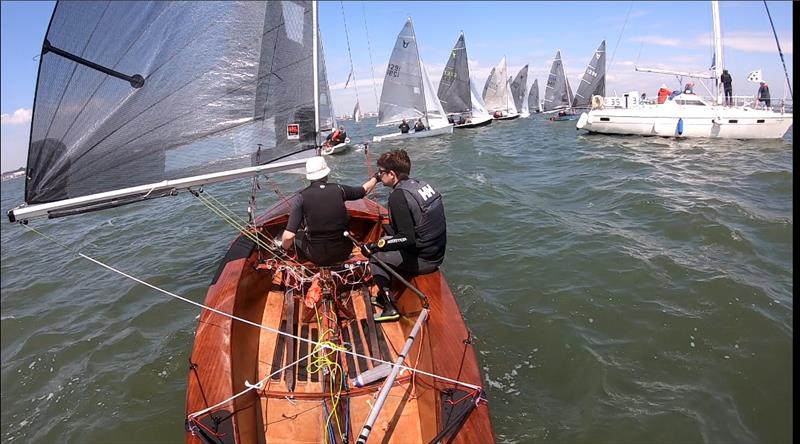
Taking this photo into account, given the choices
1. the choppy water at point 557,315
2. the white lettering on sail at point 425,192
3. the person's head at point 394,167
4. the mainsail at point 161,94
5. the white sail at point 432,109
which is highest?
the white sail at point 432,109

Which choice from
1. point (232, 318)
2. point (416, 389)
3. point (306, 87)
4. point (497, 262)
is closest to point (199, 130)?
point (306, 87)

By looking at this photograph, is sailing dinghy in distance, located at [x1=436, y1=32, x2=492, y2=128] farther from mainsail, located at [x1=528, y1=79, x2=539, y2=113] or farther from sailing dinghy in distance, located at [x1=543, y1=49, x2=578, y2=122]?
mainsail, located at [x1=528, y1=79, x2=539, y2=113]

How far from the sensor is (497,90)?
39531 millimetres

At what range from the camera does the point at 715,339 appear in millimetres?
4562

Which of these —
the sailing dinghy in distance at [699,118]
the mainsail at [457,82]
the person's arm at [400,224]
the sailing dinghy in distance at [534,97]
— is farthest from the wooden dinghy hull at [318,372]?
the sailing dinghy in distance at [534,97]

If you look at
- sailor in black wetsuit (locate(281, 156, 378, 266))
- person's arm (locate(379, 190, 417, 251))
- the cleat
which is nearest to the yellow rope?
the cleat

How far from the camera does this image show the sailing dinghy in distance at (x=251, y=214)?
3.15m

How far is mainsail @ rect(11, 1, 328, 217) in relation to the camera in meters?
3.56

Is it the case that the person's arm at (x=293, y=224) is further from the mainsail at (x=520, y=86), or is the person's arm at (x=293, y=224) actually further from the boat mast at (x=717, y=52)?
the mainsail at (x=520, y=86)

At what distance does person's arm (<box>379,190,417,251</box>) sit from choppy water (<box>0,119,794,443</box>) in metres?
1.67

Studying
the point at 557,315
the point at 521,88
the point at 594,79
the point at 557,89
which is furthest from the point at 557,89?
the point at 557,315

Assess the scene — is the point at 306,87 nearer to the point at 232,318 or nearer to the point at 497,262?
the point at 232,318

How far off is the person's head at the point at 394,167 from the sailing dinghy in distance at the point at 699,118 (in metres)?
18.8

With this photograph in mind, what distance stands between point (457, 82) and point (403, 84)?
288 inches
